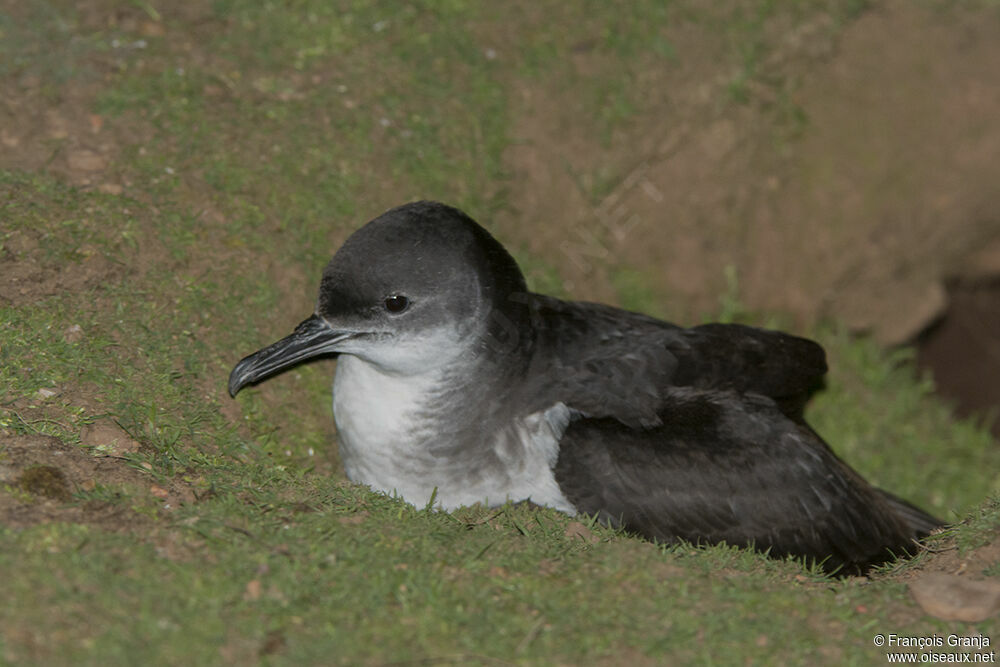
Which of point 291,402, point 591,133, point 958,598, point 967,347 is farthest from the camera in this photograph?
point 967,347

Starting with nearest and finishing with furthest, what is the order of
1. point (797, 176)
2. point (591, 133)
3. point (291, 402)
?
1. point (291, 402)
2. point (591, 133)
3. point (797, 176)

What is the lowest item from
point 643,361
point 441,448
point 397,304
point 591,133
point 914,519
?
point 914,519

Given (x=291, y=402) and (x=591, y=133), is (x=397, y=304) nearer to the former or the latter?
(x=291, y=402)

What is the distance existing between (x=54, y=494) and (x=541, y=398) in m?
1.84

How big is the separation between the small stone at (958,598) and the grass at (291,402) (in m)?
0.06

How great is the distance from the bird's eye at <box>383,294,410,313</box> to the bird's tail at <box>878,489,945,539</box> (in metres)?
2.56

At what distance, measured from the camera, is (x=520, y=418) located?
4160mm

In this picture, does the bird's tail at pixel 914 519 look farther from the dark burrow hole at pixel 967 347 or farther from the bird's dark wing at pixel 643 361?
the dark burrow hole at pixel 967 347

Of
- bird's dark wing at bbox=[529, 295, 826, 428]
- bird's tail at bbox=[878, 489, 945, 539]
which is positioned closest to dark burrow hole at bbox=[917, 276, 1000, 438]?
bird's tail at bbox=[878, 489, 945, 539]

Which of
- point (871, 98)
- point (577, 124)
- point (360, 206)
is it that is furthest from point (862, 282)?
point (360, 206)

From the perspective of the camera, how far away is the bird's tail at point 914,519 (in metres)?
4.82

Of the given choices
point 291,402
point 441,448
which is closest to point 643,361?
point 441,448

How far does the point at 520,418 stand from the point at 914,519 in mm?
2115

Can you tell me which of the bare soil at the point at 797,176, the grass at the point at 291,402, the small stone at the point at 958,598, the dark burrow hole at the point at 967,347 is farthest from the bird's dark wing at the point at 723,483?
the dark burrow hole at the point at 967,347
